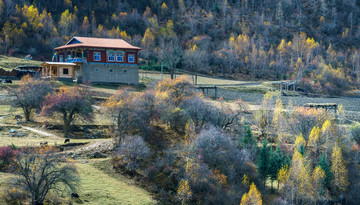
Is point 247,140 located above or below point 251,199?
above

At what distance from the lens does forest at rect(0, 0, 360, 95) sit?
10700 centimetres

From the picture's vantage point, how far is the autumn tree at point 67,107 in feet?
145

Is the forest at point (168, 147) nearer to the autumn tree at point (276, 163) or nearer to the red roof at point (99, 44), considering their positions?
the autumn tree at point (276, 163)

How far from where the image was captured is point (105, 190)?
3306cm

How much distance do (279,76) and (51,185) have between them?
94.2 metres

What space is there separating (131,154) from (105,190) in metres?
6.22

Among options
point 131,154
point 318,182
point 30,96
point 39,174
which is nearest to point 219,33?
point 30,96

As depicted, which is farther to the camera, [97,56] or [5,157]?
[97,56]

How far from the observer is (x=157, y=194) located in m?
36.3

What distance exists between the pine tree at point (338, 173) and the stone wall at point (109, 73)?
121ft

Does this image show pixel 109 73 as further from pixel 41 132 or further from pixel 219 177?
pixel 219 177

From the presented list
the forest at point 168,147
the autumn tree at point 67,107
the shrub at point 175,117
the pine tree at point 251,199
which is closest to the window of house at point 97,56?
the forest at point 168,147

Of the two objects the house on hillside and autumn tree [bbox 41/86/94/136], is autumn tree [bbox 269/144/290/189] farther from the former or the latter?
the house on hillside

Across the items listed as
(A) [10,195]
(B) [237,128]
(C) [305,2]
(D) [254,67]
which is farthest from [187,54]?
(C) [305,2]
